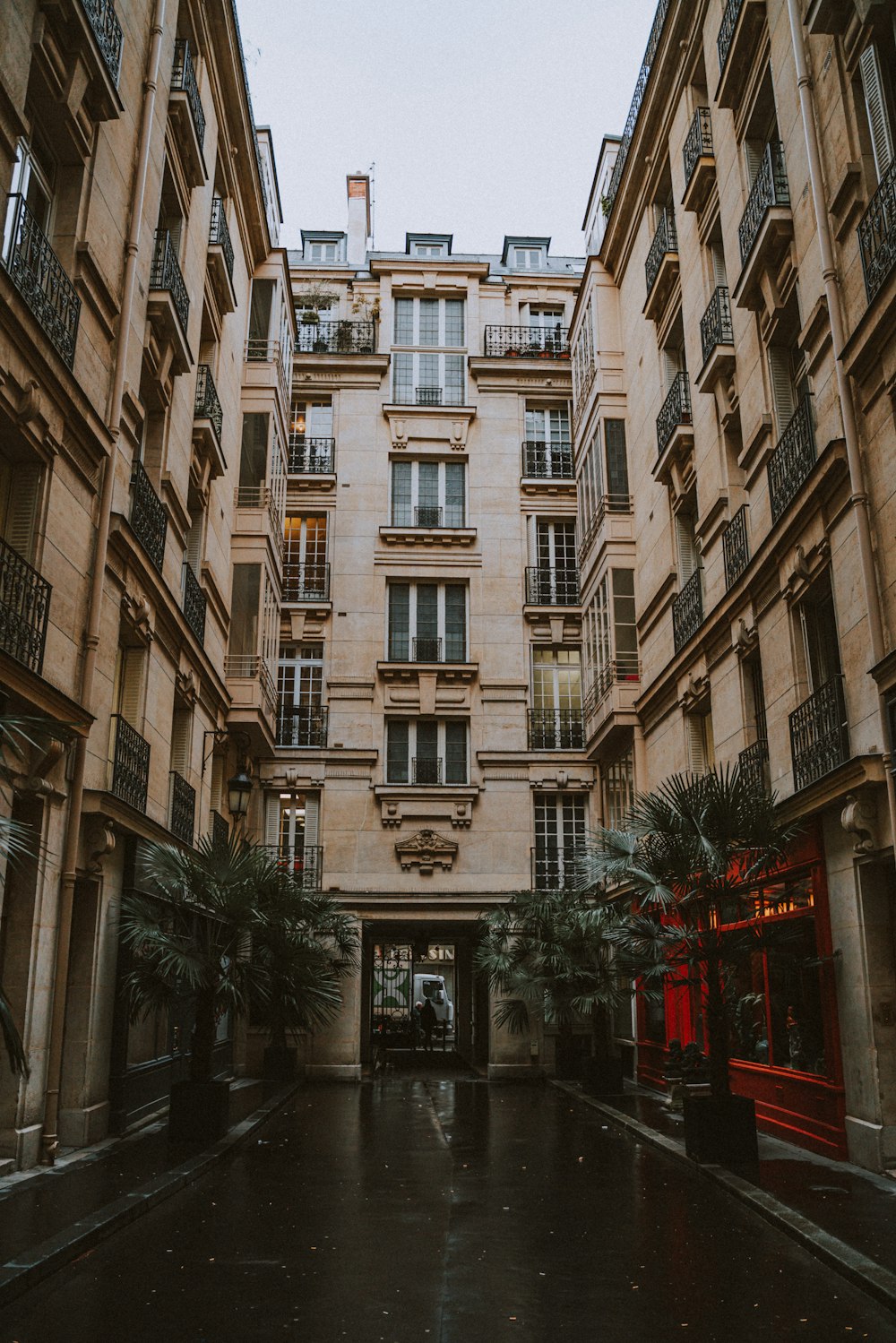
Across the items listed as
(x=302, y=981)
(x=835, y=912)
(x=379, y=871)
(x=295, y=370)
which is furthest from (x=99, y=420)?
(x=295, y=370)

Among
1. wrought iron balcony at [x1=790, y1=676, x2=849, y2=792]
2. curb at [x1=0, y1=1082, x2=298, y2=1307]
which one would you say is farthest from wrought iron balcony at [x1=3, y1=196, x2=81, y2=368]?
wrought iron balcony at [x1=790, y1=676, x2=849, y2=792]

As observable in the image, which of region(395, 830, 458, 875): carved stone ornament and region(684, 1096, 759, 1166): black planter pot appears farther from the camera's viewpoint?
region(395, 830, 458, 875): carved stone ornament

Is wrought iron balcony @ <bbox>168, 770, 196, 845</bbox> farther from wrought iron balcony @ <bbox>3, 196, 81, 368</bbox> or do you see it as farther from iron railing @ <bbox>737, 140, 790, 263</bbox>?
iron railing @ <bbox>737, 140, 790, 263</bbox>

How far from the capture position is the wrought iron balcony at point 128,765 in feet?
47.6

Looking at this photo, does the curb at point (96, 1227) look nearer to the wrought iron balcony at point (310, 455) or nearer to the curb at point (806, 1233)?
the curb at point (806, 1233)

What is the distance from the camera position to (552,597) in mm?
27891

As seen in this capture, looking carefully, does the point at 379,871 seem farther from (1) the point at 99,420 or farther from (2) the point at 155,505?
(1) the point at 99,420

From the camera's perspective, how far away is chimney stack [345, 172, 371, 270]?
34.4 metres

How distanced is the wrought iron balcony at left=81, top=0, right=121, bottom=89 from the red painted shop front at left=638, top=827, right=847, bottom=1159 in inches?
500

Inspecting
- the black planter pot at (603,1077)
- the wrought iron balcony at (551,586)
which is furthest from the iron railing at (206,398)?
the black planter pot at (603,1077)

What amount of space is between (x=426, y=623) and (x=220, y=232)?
10516mm

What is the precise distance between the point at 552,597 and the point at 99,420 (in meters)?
16.2

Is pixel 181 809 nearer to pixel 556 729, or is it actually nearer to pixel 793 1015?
pixel 793 1015

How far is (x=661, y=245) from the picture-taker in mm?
21781
